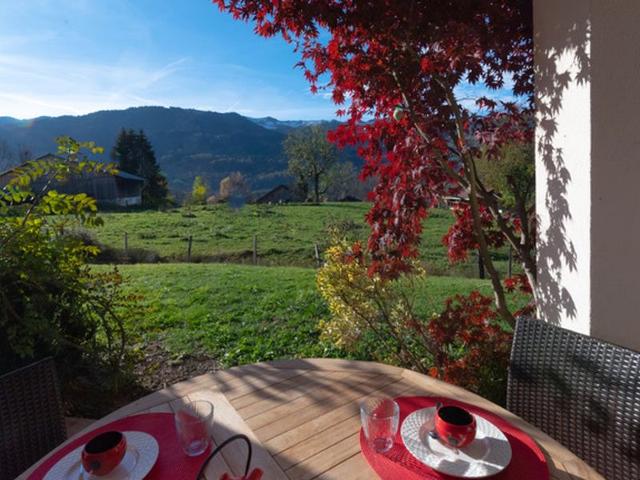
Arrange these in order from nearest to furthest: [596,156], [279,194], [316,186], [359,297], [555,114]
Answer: [596,156] → [555,114] → [359,297] → [316,186] → [279,194]

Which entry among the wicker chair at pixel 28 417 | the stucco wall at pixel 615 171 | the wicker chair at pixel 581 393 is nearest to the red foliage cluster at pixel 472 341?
the stucco wall at pixel 615 171

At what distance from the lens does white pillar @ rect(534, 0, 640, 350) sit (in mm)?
1693

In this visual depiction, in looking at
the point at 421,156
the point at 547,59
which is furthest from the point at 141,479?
the point at 547,59

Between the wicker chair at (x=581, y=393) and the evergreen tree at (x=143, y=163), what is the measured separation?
34506 mm

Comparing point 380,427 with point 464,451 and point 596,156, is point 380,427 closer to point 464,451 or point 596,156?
point 464,451

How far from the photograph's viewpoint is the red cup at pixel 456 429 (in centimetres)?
104

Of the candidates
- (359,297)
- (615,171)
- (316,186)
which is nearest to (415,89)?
(615,171)

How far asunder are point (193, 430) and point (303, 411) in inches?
A: 14.6

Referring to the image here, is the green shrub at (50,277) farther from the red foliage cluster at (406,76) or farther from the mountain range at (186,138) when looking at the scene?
the mountain range at (186,138)

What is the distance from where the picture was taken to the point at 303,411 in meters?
1.31

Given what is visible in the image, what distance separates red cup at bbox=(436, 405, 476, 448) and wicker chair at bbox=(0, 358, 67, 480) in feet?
4.40

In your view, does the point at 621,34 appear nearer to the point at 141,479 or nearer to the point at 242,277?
the point at 141,479

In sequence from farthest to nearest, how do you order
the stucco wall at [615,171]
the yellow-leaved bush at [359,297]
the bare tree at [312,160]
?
the bare tree at [312,160] → the yellow-leaved bush at [359,297] → the stucco wall at [615,171]

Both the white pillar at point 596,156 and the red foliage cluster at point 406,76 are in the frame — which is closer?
the white pillar at point 596,156
